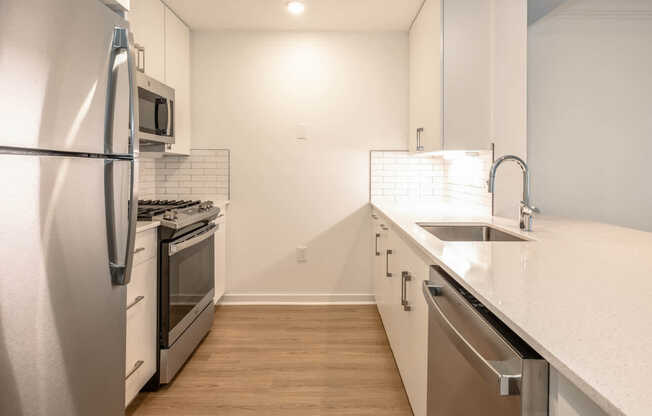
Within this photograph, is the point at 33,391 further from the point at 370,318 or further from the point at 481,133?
the point at 370,318

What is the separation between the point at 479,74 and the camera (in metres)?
2.68

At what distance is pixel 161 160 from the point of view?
3980 mm

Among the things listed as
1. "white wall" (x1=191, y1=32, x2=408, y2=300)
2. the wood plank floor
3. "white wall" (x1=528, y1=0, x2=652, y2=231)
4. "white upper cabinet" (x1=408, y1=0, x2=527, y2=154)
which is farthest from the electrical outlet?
"white wall" (x1=528, y1=0, x2=652, y2=231)

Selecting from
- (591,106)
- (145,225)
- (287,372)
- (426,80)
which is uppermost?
(426,80)

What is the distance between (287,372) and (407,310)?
94cm

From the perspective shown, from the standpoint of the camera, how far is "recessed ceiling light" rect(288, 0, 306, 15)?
3267 millimetres

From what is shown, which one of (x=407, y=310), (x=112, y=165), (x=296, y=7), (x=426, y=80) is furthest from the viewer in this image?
(x=296, y=7)

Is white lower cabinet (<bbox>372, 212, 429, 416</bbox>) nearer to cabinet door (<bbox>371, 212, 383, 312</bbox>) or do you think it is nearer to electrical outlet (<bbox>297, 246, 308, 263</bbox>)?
cabinet door (<bbox>371, 212, 383, 312</bbox>)

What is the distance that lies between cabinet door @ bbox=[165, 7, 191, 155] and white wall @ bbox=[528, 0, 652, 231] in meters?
2.52

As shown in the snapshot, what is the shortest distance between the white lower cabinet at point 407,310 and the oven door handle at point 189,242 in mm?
1211

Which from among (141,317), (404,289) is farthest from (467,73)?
(141,317)

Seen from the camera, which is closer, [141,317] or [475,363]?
[475,363]

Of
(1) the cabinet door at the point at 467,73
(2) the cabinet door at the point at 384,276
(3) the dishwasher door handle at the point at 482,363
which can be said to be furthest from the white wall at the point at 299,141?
(3) the dishwasher door handle at the point at 482,363

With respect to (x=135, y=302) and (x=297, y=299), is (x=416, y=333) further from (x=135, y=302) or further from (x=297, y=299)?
(x=297, y=299)
